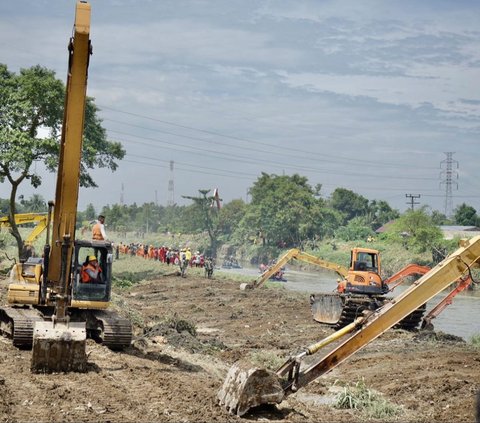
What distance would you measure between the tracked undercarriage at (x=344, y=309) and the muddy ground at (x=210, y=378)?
1.66 feet

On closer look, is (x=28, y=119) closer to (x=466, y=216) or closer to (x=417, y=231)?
(x=417, y=231)

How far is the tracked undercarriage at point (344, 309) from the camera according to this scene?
2467 cm

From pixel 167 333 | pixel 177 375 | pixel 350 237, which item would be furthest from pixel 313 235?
pixel 177 375

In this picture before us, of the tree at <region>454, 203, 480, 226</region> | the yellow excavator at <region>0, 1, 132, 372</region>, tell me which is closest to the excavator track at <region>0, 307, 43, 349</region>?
the yellow excavator at <region>0, 1, 132, 372</region>

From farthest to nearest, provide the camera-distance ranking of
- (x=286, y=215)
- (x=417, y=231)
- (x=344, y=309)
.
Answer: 1. (x=286, y=215)
2. (x=417, y=231)
3. (x=344, y=309)

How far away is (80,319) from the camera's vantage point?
17953 mm

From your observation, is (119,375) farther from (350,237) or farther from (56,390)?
(350,237)

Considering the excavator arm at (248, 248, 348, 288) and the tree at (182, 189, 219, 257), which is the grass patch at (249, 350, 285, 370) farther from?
the tree at (182, 189, 219, 257)

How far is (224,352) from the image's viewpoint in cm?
2016

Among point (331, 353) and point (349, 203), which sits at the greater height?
point (349, 203)

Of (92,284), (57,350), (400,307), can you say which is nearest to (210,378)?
(57,350)

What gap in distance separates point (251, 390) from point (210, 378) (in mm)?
3737

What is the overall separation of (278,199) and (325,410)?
7305 cm

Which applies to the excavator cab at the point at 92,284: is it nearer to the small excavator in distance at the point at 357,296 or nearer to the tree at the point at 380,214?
the small excavator in distance at the point at 357,296
